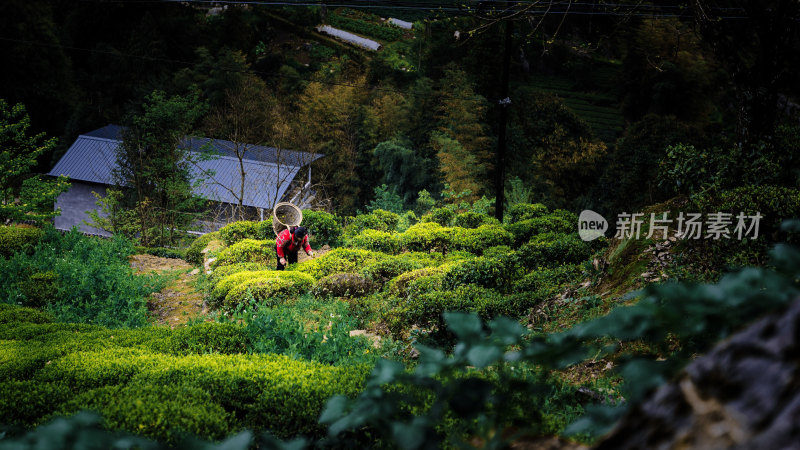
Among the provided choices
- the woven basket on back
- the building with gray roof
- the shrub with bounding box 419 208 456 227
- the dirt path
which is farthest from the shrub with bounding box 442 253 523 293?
the building with gray roof

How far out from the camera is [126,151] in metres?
22.7

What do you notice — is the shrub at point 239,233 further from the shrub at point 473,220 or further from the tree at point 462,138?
the tree at point 462,138

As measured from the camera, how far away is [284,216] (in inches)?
463

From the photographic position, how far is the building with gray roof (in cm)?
2781

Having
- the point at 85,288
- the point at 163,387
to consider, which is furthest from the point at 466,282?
the point at 85,288

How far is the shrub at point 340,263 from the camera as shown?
953 centimetres

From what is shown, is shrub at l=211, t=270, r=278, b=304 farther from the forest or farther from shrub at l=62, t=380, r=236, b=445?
shrub at l=62, t=380, r=236, b=445

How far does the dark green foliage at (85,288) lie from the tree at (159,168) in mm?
11926

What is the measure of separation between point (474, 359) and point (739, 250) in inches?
210

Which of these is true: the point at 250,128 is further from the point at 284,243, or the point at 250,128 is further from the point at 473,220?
the point at 284,243

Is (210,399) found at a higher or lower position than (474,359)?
lower

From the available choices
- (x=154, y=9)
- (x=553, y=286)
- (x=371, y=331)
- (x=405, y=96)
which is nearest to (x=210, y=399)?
Result: (x=371, y=331)

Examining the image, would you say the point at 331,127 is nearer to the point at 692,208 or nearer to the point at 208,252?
the point at 208,252

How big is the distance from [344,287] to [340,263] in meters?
0.93
